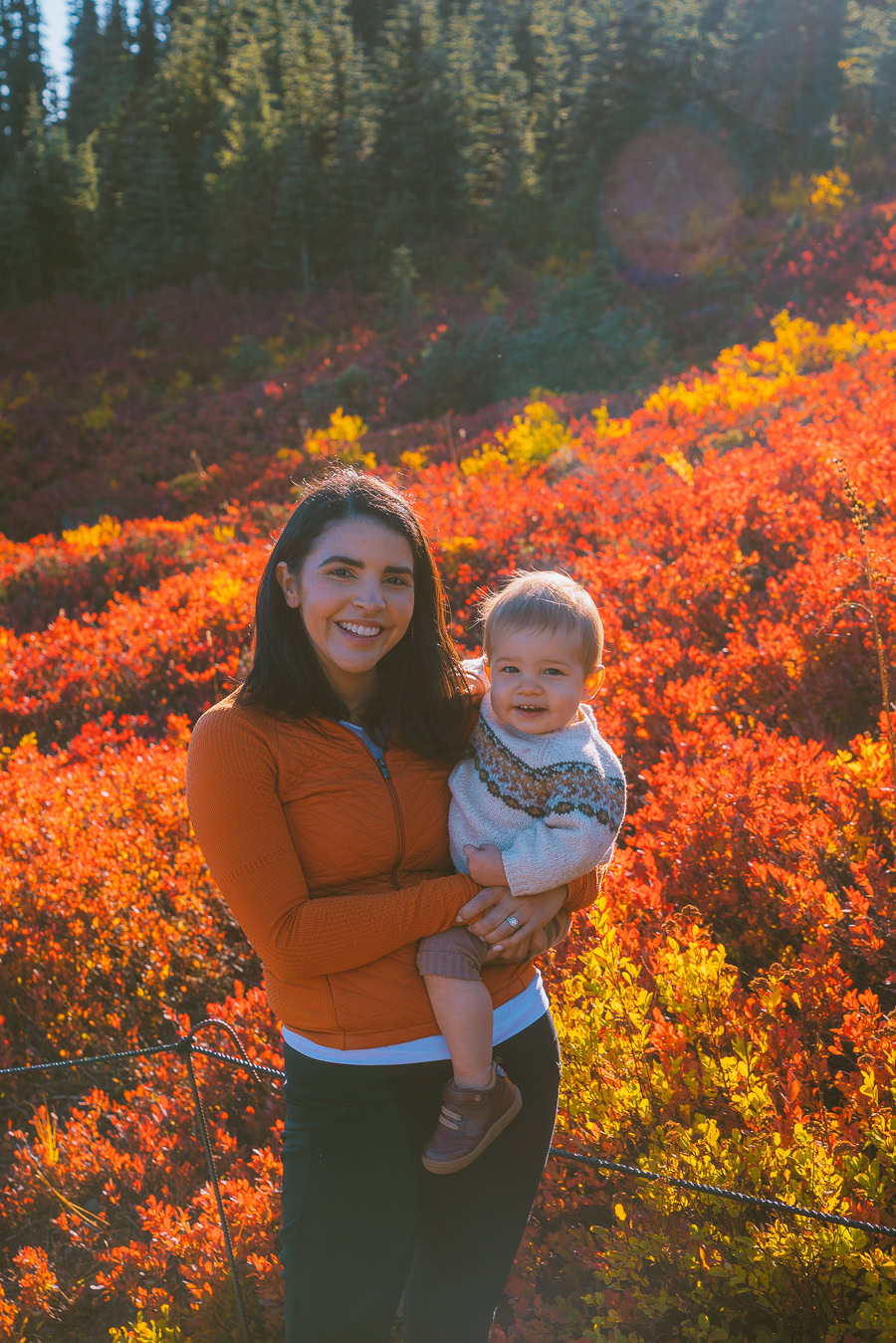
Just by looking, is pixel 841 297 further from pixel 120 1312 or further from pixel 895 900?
pixel 120 1312

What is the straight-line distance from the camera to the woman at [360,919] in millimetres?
1662

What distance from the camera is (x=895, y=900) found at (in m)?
2.78

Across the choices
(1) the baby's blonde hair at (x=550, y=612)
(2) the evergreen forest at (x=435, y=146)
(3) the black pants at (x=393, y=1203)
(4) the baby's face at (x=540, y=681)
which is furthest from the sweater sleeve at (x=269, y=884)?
(2) the evergreen forest at (x=435, y=146)

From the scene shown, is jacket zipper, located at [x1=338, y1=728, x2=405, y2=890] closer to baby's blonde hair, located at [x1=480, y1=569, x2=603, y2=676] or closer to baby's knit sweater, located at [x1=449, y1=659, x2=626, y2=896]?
baby's knit sweater, located at [x1=449, y1=659, x2=626, y2=896]

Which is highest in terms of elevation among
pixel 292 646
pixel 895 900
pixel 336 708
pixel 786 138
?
pixel 786 138

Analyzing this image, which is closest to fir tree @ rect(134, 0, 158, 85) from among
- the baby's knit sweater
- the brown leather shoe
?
the baby's knit sweater

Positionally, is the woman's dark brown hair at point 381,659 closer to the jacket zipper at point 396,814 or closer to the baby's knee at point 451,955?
the jacket zipper at point 396,814

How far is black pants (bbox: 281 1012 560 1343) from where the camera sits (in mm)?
1627

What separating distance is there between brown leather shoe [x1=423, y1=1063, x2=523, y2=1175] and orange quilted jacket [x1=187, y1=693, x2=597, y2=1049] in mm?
141

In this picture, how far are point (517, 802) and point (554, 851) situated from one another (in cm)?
13

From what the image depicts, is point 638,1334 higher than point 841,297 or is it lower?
lower

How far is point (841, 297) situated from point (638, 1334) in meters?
15.6

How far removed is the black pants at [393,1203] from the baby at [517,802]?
0.08 metres

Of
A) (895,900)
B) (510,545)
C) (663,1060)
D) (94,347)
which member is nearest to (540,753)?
(663,1060)
